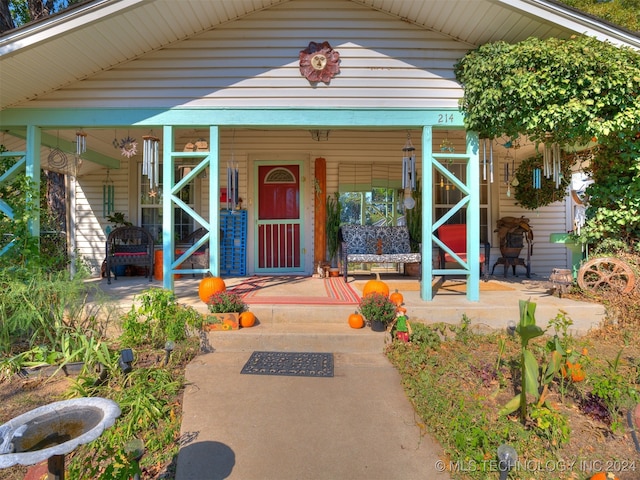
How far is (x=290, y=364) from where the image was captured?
3.46m

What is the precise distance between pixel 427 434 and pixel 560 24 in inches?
184

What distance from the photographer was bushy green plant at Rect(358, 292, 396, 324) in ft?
12.7

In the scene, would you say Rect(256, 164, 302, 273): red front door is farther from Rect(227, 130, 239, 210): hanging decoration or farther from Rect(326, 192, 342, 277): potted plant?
Rect(227, 130, 239, 210): hanging decoration

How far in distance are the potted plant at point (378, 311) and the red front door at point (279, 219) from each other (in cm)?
322

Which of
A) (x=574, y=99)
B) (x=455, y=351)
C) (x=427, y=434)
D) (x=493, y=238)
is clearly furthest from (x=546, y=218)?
(x=427, y=434)

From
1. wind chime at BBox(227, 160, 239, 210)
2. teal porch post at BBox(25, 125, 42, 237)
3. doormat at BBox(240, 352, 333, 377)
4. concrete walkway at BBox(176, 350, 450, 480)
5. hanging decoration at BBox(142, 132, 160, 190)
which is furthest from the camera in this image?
wind chime at BBox(227, 160, 239, 210)

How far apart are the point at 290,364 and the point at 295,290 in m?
1.88

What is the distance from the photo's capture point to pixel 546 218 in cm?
754

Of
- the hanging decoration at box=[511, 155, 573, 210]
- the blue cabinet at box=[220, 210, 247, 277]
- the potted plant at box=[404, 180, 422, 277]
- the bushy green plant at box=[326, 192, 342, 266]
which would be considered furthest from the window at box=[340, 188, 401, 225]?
the hanging decoration at box=[511, 155, 573, 210]

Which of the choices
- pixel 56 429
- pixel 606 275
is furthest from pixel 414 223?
pixel 56 429

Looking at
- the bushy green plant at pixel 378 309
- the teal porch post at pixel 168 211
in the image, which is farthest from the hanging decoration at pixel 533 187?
the teal porch post at pixel 168 211

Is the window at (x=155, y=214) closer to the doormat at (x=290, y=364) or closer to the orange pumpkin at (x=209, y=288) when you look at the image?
the orange pumpkin at (x=209, y=288)

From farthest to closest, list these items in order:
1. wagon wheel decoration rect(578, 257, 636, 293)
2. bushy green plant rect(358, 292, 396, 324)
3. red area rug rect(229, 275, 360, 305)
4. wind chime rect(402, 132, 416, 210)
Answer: wind chime rect(402, 132, 416, 210) → red area rug rect(229, 275, 360, 305) → wagon wheel decoration rect(578, 257, 636, 293) → bushy green plant rect(358, 292, 396, 324)

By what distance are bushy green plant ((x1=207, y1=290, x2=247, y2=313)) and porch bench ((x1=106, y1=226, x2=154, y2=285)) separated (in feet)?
8.65
